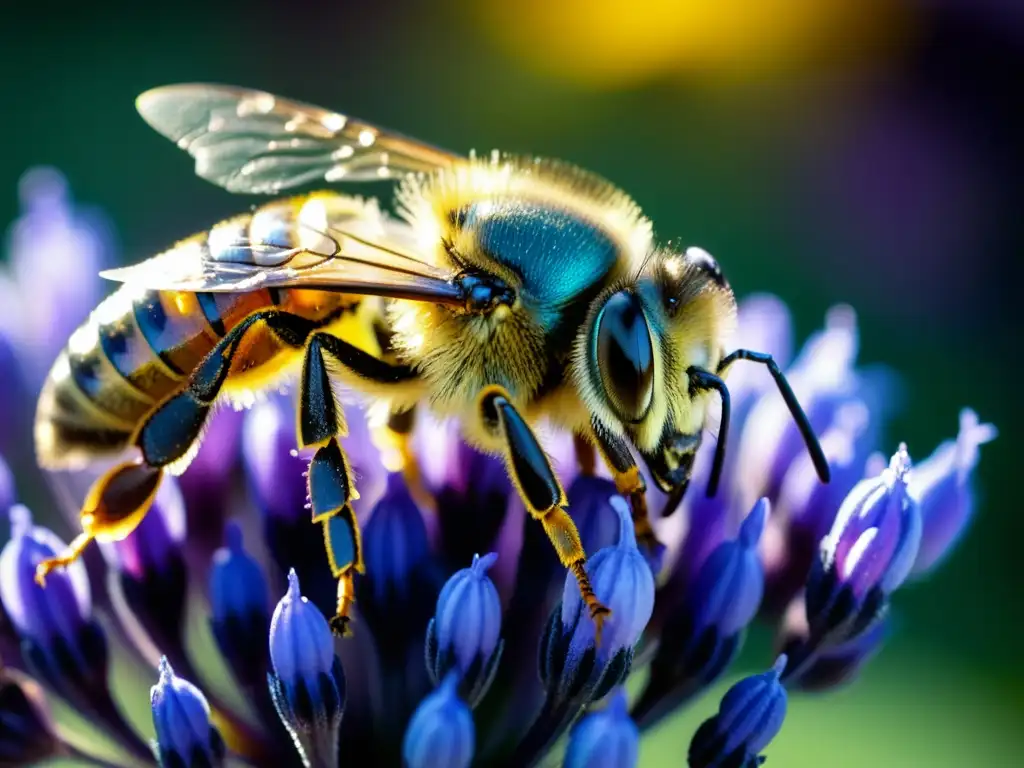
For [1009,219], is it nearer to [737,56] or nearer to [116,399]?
[737,56]

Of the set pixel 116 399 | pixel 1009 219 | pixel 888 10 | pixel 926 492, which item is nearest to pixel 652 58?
pixel 888 10

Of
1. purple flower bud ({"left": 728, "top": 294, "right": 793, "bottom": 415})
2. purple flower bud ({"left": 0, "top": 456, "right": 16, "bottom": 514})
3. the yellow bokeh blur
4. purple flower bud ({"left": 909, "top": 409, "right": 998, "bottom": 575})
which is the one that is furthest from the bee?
the yellow bokeh blur

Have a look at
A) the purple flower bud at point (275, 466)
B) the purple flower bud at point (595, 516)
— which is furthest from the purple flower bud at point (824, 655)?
the purple flower bud at point (275, 466)

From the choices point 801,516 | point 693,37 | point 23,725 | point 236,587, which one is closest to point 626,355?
point 801,516

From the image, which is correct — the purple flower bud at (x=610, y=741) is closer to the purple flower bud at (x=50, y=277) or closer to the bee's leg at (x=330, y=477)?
the bee's leg at (x=330, y=477)

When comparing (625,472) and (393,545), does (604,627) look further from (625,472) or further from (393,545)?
(393,545)

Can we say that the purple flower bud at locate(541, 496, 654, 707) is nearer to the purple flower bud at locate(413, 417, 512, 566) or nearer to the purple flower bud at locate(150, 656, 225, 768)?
the purple flower bud at locate(413, 417, 512, 566)
